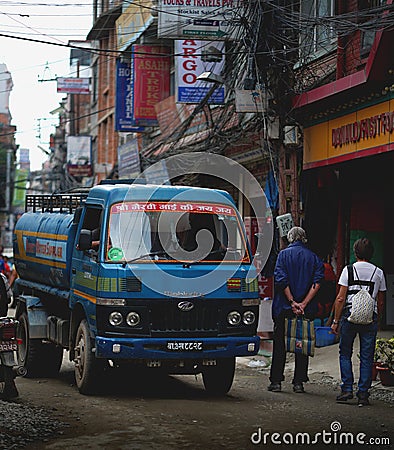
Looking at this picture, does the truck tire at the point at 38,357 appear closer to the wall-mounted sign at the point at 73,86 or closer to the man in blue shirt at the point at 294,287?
the man in blue shirt at the point at 294,287

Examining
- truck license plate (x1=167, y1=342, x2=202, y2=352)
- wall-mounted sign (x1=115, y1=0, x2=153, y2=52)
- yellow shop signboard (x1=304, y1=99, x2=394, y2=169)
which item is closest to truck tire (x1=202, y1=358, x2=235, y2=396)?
truck license plate (x1=167, y1=342, x2=202, y2=352)

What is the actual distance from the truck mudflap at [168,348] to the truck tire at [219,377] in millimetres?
447

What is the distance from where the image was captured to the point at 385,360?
11.5 m

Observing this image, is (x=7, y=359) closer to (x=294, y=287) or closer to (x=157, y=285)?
(x=157, y=285)

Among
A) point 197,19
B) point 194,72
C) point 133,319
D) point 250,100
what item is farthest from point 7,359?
point 194,72

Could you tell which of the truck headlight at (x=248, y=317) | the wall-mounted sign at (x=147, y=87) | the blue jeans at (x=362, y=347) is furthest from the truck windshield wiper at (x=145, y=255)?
the wall-mounted sign at (x=147, y=87)

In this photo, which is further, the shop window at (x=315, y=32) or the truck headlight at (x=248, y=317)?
the shop window at (x=315, y=32)

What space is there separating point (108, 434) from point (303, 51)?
10.5 metres

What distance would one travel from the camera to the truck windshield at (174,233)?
10656 millimetres

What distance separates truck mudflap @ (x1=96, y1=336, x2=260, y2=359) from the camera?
33.2ft

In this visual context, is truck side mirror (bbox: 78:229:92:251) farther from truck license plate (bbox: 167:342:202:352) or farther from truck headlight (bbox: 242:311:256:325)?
truck headlight (bbox: 242:311:256:325)

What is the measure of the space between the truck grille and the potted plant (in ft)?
7.74

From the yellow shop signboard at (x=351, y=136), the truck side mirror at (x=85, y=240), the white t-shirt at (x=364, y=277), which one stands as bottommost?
the white t-shirt at (x=364, y=277)

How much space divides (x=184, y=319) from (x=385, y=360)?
283 cm
